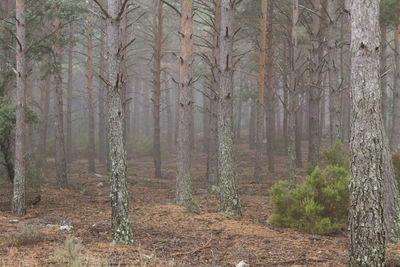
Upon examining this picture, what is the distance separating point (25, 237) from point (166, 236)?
102 inches

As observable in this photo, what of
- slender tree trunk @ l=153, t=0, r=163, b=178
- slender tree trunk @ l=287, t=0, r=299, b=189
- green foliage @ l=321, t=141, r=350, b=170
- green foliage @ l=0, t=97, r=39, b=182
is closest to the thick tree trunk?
green foliage @ l=321, t=141, r=350, b=170

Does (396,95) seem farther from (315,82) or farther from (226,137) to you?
(226,137)

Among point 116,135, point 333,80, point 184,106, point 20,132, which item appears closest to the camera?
point 116,135

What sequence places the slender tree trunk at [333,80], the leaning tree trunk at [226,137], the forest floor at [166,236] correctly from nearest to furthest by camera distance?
1. the forest floor at [166,236]
2. the leaning tree trunk at [226,137]
3. the slender tree trunk at [333,80]

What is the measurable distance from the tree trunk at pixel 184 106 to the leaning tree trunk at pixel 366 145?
620 centimetres

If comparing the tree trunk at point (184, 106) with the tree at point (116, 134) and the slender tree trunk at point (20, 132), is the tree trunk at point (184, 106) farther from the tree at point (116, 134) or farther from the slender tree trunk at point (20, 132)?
the slender tree trunk at point (20, 132)

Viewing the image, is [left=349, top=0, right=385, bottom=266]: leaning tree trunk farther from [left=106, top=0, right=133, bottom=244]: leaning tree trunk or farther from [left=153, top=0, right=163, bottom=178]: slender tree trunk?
[left=153, top=0, right=163, bottom=178]: slender tree trunk

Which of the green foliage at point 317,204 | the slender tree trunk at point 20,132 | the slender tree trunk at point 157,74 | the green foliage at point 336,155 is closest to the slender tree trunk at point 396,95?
the green foliage at point 336,155

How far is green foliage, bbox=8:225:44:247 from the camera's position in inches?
239

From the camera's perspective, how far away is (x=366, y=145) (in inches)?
171

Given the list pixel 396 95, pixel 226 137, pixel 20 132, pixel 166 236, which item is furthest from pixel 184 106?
pixel 396 95

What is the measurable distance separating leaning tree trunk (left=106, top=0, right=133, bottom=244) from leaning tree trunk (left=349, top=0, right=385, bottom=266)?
3.68 metres

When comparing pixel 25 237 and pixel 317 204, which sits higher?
pixel 317 204

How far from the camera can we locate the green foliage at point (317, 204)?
7.39 meters
